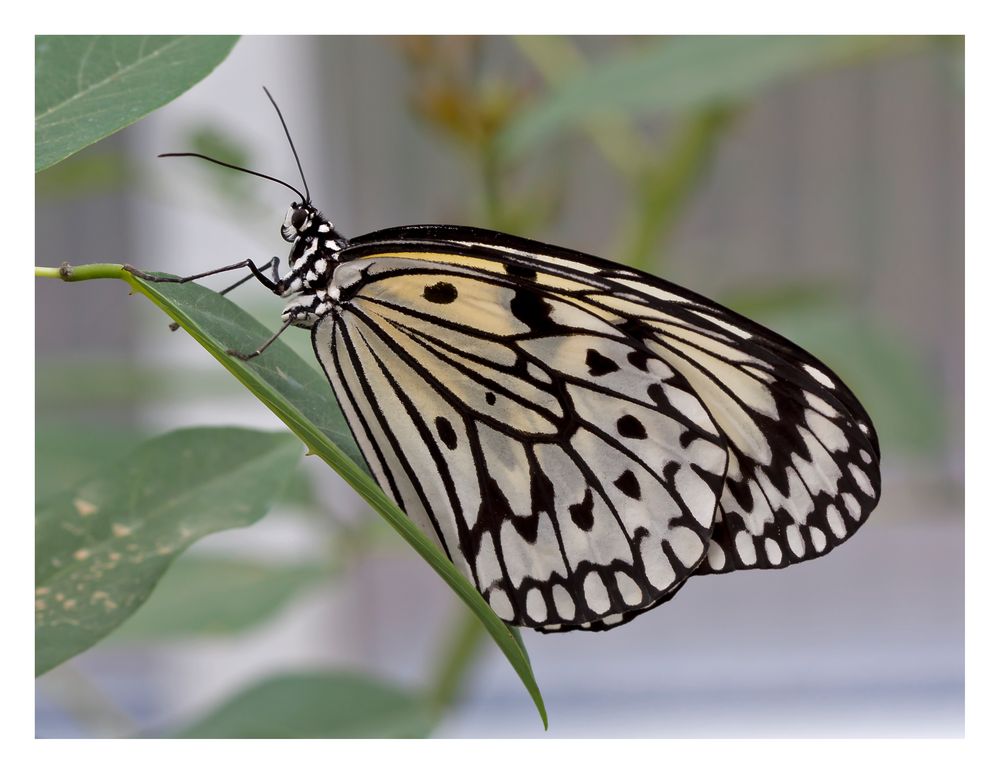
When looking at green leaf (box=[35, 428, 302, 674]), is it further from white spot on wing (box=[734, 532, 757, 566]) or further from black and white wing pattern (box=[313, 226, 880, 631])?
white spot on wing (box=[734, 532, 757, 566])

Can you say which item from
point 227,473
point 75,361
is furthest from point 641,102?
point 75,361

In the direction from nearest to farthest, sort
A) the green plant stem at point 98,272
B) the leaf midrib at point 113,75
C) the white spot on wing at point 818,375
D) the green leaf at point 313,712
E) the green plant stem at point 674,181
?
the green plant stem at point 98,272
the leaf midrib at point 113,75
the white spot on wing at point 818,375
the green leaf at point 313,712
the green plant stem at point 674,181

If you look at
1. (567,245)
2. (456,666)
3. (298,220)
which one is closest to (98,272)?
(298,220)

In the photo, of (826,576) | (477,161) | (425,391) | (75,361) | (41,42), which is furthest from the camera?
(826,576)

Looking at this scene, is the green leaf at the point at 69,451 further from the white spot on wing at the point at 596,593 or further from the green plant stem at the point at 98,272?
the green plant stem at the point at 98,272

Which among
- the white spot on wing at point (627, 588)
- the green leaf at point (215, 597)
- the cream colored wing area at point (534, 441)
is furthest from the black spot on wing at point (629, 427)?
the green leaf at point (215, 597)

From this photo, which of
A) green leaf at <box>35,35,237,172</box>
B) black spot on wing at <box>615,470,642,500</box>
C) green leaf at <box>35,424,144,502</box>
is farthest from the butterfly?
green leaf at <box>35,424,144,502</box>

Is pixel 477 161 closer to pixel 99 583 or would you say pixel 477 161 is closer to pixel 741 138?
pixel 99 583
